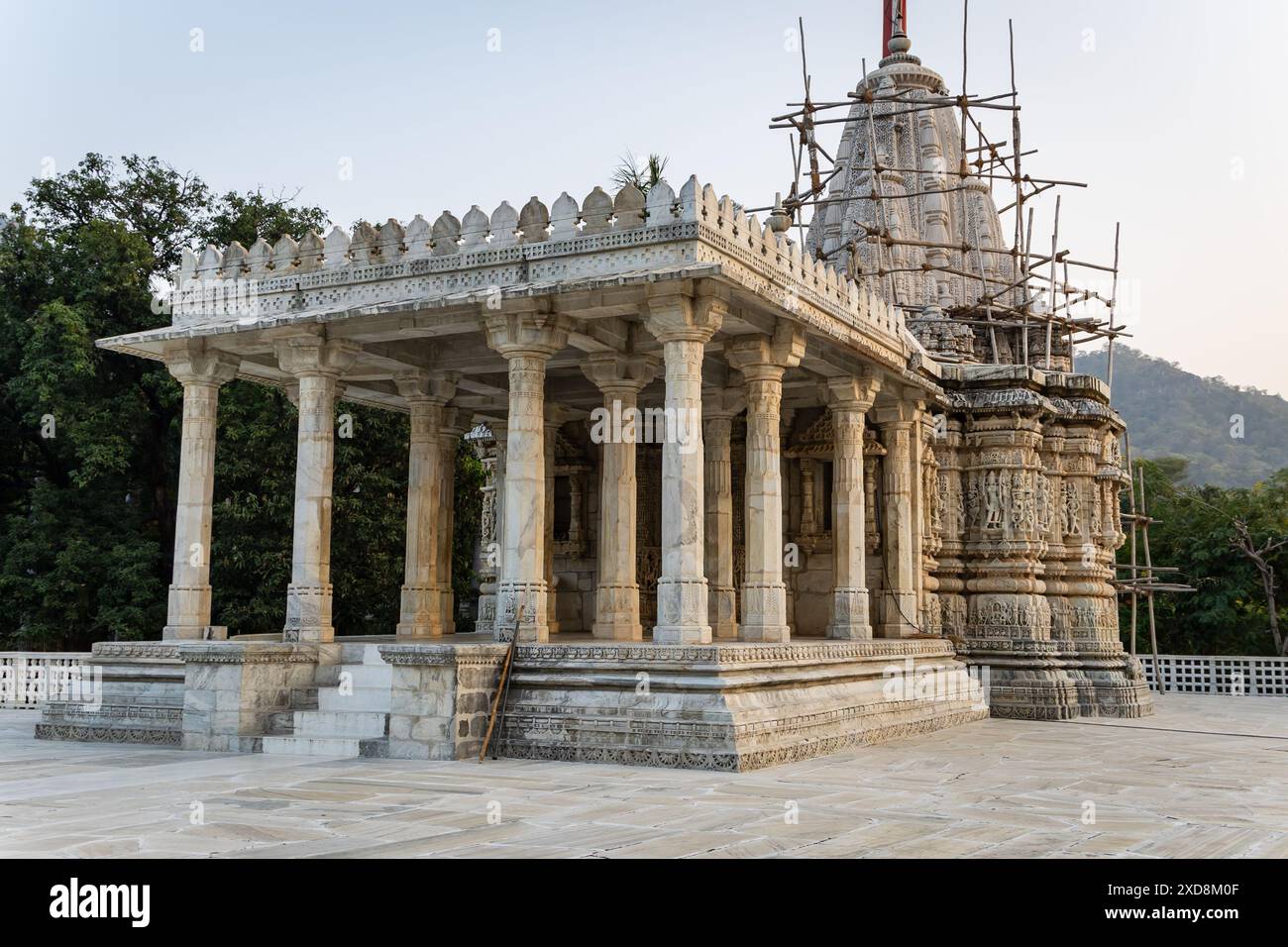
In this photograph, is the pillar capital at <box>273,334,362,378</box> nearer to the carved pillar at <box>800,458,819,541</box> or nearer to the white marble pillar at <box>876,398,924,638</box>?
the carved pillar at <box>800,458,819,541</box>

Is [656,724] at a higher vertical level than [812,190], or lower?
lower

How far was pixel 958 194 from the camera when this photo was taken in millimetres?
25109

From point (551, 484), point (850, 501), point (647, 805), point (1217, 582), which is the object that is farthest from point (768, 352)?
point (1217, 582)

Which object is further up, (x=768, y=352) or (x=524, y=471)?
(x=768, y=352)

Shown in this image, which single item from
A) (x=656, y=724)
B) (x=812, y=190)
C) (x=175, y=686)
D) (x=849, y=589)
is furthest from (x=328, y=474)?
(x=812, y=190)

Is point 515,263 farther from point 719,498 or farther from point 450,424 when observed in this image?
point 719,498

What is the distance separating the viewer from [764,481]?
13.6m

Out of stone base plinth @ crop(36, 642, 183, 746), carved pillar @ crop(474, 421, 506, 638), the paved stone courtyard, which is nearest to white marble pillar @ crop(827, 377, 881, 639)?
the paved stone courtyard

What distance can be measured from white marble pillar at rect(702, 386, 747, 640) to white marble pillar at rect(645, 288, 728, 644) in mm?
4343

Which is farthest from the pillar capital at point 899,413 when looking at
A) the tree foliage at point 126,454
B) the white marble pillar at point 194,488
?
the tree foliage at point 126,454

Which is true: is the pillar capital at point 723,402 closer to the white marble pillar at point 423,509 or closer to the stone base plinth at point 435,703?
the white marble pillar at point 423,509

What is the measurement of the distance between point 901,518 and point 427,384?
6.85 meters

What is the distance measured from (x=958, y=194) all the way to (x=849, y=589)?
473 inches
